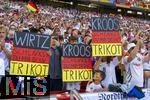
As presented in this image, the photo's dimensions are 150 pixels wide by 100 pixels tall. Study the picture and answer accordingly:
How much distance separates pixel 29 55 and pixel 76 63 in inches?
39.6

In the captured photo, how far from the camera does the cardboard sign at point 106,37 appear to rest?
7875mm

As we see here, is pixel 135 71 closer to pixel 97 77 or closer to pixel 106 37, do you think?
pixel 106 37

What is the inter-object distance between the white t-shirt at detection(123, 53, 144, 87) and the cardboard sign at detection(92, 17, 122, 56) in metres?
0.27

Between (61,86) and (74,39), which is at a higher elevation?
(74,39)

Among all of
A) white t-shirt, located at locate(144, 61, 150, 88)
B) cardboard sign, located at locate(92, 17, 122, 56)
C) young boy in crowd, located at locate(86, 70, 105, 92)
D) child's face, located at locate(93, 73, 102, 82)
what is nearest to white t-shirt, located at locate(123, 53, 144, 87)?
cardboard sign, located at locate(92, 17, 122, 56)

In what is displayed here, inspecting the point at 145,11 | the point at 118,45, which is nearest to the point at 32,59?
the point at 118,45

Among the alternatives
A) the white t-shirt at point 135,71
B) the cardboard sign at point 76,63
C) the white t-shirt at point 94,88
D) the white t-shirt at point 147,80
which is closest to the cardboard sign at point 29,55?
the cardboard sign at point 76,63

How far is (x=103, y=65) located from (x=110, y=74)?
20cm

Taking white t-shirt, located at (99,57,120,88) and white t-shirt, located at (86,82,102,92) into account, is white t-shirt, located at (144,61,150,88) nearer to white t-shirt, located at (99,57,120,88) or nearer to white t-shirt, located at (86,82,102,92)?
white t-shirt, located at (99,57,120,88)

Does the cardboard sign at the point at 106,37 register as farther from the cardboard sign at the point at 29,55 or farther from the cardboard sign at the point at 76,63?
the cardboard sign at the point at 29,55

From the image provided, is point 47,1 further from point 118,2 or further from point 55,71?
point 55,71

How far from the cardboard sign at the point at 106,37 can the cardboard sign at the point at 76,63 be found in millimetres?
198

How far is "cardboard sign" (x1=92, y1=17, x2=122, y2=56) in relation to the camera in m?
7.88

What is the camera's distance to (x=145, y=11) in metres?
60.1
